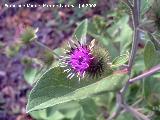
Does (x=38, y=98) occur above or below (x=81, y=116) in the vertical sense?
above

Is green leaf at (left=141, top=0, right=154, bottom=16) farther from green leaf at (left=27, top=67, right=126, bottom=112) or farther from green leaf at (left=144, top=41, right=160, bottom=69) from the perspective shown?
green leaf at (left=27, top=67, right=126, bottom=112)

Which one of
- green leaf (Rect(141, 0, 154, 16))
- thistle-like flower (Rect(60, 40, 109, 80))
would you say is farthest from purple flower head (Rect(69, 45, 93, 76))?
green leaf (Rect(141, 0, 154, 16))

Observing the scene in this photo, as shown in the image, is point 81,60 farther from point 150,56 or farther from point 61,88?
point 150,56

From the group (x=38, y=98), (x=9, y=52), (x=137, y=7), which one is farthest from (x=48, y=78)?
(x=9, y=52)

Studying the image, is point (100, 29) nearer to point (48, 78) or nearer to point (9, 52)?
point (9, 52)

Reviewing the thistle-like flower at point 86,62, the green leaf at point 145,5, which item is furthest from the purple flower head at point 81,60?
the green leaf at point 145,5

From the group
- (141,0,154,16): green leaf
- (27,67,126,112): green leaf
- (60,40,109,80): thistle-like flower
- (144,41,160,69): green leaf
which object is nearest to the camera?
(27,67,126,112): green leaf

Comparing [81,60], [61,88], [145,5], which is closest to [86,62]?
[81,60]
